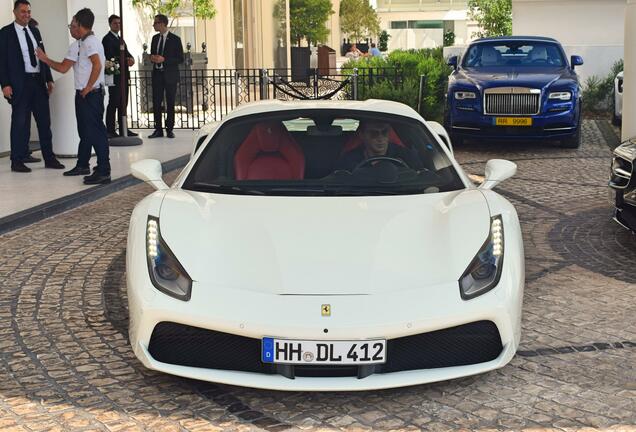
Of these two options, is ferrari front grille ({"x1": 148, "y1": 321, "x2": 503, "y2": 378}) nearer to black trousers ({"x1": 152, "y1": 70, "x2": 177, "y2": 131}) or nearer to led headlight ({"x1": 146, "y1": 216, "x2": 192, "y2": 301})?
led headlight ({"x1": 146, "y1": 216, "x2": 192, "y2": 301})

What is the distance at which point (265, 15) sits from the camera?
115ft

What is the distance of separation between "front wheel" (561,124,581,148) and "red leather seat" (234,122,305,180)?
9.56m

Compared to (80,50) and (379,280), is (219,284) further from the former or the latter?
(80,50)

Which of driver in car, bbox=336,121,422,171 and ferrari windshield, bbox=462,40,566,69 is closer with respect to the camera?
driver in car, bbox=336,121,422,171

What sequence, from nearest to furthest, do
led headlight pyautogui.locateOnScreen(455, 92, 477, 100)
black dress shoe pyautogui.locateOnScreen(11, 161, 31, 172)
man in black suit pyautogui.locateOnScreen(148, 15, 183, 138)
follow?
black dress shoe pyautogui.locateOnScreen(11, 161, 31, 172) → led headlight pyautogui.locateOnScreen(455, 92, 477, 100) → man in black suit pyautogui.locateOnScreen(148, 15, 183, 138)

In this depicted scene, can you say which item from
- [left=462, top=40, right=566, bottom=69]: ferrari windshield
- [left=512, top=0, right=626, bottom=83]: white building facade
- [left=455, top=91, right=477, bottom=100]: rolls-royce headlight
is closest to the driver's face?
[left=455, top=91, right=477, bottom=100]: rolls-royce headlight

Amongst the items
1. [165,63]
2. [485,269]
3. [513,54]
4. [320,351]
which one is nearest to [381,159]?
[485,269]

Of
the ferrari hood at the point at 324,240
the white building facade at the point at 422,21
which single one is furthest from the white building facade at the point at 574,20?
the white building facade at the point at 422,21

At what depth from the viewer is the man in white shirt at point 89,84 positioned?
35.4 feet

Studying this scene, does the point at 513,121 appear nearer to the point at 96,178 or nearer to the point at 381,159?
the point at 96,178

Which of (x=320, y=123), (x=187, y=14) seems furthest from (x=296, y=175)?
(x=187, y=14)

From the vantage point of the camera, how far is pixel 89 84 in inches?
424

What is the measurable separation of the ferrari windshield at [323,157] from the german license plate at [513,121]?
8738 millimetres

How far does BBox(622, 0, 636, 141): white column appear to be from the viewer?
13586mm
